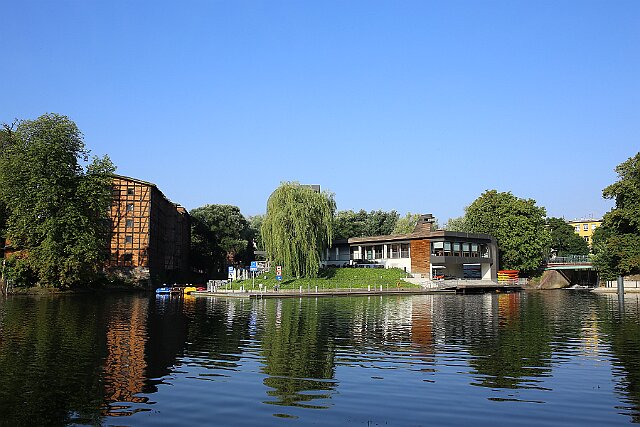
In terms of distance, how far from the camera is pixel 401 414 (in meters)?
12.5

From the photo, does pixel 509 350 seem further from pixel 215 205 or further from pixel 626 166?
pixel 215 205

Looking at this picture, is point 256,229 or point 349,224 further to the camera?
point 256,229

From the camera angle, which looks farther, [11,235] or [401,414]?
[11,235]

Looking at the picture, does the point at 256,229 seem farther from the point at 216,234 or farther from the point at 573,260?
the point at 573,260

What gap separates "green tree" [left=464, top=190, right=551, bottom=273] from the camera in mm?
93188

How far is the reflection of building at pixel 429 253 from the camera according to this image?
83812mm

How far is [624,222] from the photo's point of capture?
74.8 m

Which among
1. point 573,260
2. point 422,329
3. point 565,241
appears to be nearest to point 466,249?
point 573,260

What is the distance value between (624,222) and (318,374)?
69.8 metres

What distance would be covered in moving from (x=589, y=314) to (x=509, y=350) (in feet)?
67.8

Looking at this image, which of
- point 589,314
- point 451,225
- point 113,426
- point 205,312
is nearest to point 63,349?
point 113,426

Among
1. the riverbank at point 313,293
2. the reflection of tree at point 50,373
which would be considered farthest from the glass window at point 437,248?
the reflection of tree at point 50,373

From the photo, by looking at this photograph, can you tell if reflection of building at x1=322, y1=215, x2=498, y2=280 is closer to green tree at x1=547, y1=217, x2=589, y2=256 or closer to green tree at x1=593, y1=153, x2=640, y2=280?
green tree at x1=593, y1=153, x2=640, y2=280

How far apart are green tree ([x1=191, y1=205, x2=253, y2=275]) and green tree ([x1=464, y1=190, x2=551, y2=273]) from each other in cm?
4391
